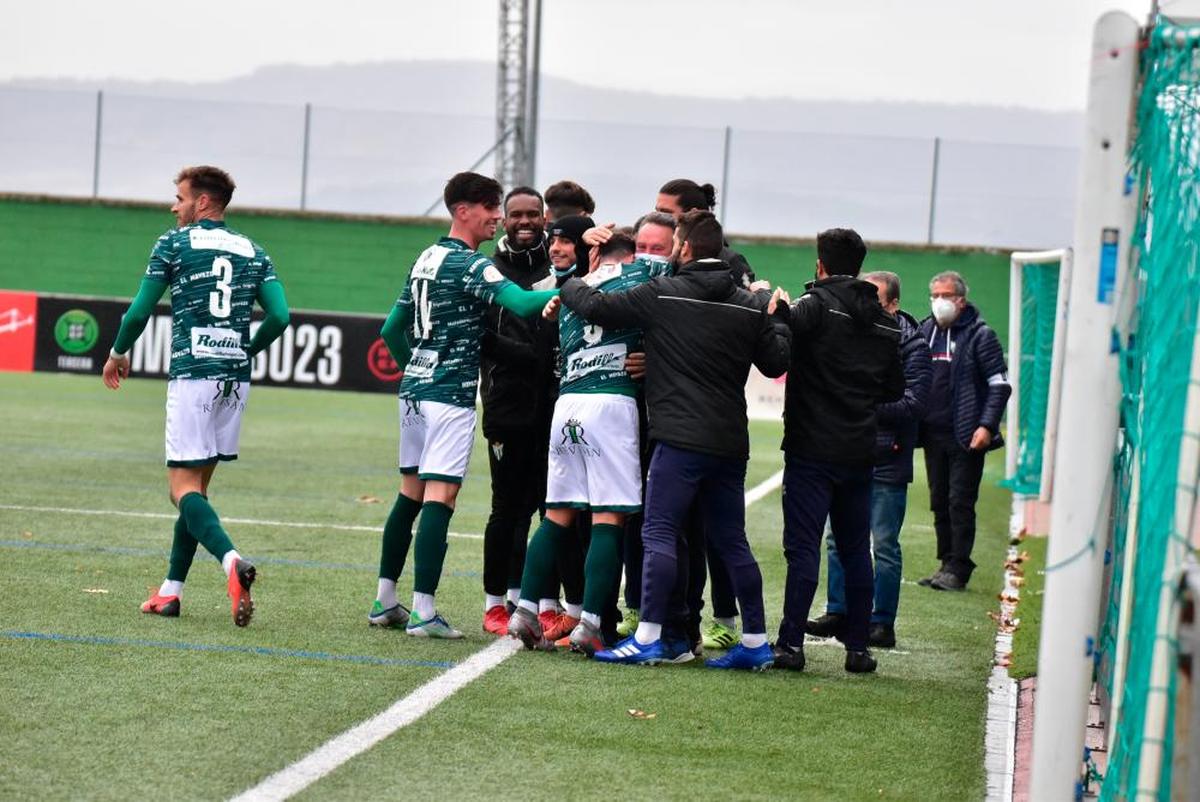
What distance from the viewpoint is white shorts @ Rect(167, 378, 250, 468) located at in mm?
7664

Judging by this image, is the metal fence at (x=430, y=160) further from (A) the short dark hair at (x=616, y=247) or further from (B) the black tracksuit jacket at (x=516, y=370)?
(A) the short dark hair at (x=616, y=247)

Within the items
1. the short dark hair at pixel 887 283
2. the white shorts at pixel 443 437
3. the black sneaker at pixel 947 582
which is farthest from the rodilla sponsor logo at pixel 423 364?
the black sneaker at pixel 947 582

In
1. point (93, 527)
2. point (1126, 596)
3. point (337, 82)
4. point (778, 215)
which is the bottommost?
point (93, 527)

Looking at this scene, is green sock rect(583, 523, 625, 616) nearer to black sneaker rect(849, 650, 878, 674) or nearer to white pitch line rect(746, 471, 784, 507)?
black sneaker rect(849, 650, 878, 674)

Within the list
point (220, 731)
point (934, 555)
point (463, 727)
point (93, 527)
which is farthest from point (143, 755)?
point (934, 555)

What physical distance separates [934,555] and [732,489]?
4.91 m

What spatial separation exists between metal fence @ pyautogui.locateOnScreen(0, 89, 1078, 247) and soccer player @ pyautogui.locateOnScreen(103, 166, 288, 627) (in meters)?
25.4

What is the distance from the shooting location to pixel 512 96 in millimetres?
33312

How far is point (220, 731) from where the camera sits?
5633 mm

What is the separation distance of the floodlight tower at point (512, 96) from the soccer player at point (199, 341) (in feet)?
77.9

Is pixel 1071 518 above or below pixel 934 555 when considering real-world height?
above

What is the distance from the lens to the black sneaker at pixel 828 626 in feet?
27.0

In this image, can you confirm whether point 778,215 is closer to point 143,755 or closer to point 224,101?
point 224,101

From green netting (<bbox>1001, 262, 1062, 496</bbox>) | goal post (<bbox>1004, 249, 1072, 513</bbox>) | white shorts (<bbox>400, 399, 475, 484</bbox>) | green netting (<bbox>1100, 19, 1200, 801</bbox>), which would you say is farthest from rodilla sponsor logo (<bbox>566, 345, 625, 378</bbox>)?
green netting (<bbox>1001, 262, 1062, 496</bbox>)
